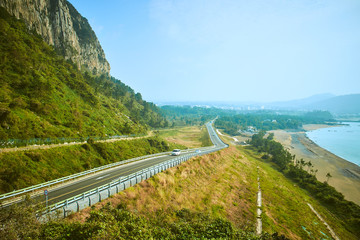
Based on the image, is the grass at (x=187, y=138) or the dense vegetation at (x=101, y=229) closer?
the dense vegetation at (x=101, y=229)

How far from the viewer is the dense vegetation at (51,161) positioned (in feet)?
87.7

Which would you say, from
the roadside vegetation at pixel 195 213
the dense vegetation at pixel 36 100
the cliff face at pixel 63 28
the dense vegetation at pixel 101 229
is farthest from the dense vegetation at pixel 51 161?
the cliff face at pixel 63 28

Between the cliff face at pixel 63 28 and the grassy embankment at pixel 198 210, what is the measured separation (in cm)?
10384

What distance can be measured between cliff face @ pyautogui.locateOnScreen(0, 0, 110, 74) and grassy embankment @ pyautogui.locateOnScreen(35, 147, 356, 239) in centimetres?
10384

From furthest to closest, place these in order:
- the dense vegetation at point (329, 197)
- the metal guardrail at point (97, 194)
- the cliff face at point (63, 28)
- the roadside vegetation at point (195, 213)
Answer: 1. the cliff face at point (63, 28)
2. the dense vegetation at point (329, 197)
3. the metal guardrail at point (97, 194)
4. the roadside vegetation at point (195, 213)

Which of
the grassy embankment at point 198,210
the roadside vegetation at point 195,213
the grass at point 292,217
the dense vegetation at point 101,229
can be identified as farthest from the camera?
the grass at point 292,217

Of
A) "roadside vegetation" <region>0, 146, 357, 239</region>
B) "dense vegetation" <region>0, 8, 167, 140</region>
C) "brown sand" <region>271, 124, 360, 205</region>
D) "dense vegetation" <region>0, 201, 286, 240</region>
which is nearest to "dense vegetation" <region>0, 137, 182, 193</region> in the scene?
"dense vegetation" <region>0, 8, 167, 140</region>

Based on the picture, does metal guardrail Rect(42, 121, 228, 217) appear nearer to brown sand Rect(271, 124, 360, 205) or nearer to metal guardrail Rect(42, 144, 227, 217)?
metal guardrail Rect(42, 144, 227, 217)

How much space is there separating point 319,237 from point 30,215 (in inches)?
1673

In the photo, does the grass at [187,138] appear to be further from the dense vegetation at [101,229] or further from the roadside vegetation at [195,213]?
the dense vegetation at [101,229]

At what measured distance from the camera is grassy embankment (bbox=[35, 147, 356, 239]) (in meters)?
14.3

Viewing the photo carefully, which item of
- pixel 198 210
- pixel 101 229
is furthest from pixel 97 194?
pixel 198 210

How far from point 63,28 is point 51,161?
12624 centimetres

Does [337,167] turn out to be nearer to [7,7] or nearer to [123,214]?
[123,214]
